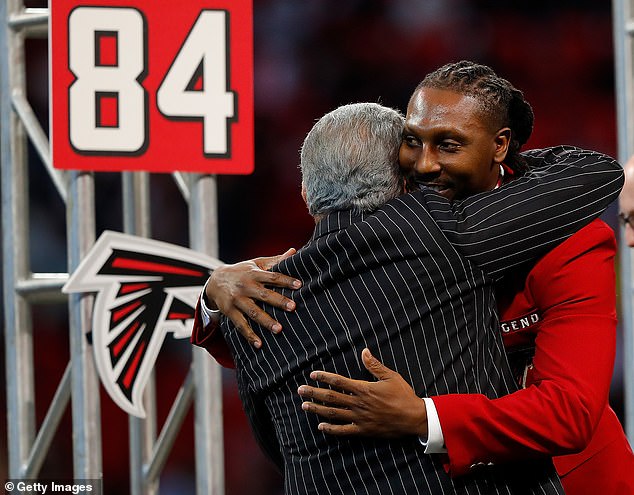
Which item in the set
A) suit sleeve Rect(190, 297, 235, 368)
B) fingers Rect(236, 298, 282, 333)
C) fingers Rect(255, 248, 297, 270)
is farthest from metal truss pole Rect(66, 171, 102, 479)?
fingers Rect(236, 298, 282, 333)

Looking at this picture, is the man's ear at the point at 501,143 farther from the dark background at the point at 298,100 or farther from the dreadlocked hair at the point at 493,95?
the dark background at the point at 298,100

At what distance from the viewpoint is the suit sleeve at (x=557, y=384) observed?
4.97 feet

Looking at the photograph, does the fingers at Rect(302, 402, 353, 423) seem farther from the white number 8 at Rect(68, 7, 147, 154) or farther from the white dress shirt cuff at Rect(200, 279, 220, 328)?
the white number 8 at Rect(68, 7, 147, 154)

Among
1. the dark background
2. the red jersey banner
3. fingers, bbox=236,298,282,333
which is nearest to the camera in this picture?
fingers, bbox=236,298,282,333

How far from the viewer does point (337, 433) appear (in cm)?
155

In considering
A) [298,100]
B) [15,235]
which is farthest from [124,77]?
[298,100]

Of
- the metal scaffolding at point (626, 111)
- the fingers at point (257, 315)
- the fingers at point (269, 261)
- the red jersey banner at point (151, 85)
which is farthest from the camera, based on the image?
the metal scaffolding at point (626, 111)

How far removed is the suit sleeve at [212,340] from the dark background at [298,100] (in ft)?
13.1

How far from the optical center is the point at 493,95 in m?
1.69

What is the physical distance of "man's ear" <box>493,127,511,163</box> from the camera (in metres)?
1.70

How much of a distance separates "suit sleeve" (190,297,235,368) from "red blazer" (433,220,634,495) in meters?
0.47

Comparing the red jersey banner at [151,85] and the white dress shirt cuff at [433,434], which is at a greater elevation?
the red jersey banner at [151,85]

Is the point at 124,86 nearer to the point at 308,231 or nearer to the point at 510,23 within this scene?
the point at 308,231

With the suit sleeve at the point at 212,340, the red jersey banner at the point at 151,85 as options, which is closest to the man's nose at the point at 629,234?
the red jersey banner at the point at 151,85
